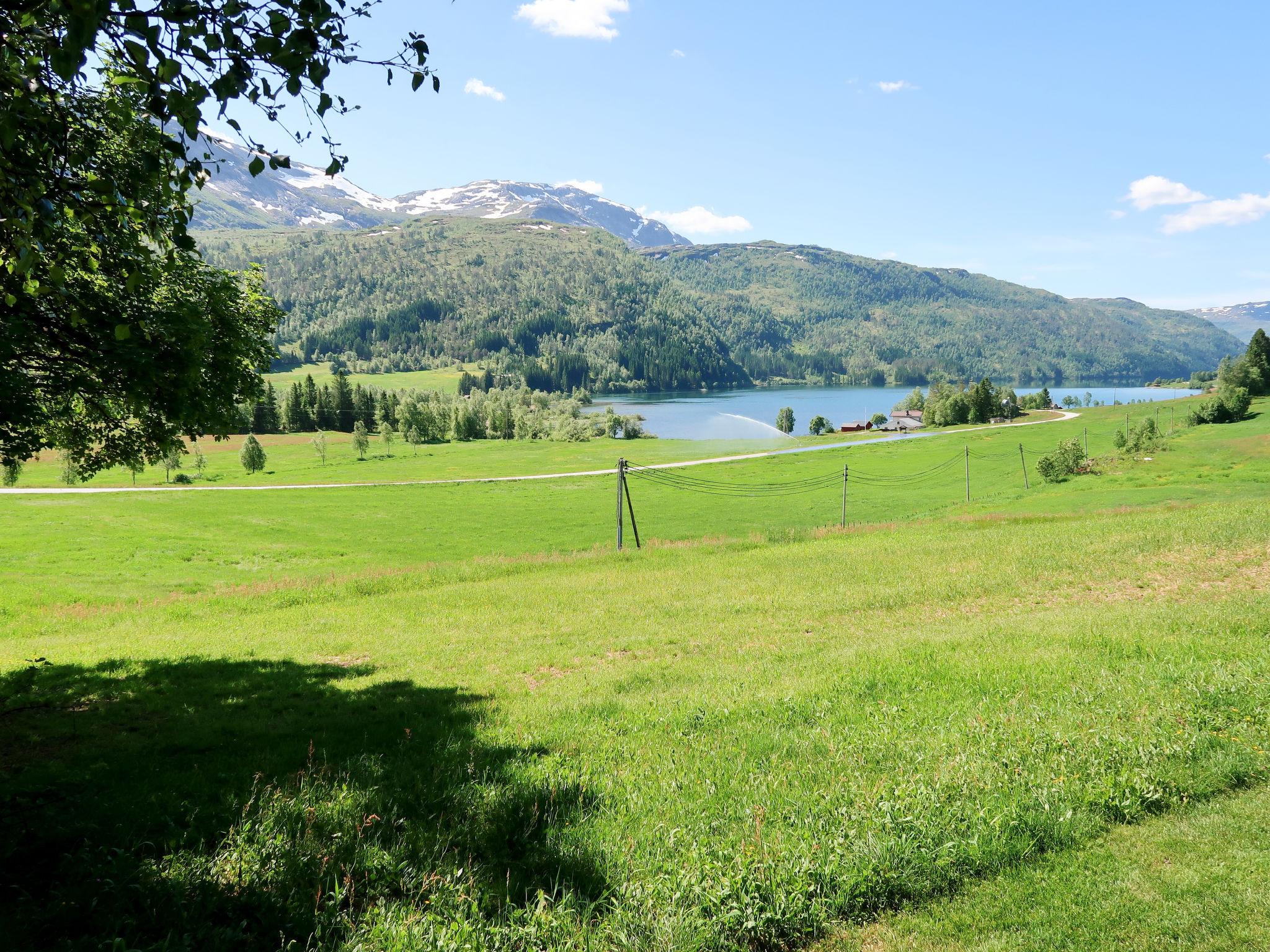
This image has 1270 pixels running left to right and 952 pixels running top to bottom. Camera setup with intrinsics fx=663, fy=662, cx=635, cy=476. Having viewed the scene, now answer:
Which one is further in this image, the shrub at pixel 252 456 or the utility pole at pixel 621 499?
the shrub at pixel 252 456

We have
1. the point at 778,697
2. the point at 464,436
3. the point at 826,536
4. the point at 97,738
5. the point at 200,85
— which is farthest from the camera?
the point at 464,436

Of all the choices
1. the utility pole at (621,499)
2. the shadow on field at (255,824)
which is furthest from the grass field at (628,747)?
the utility pole at (621,499)

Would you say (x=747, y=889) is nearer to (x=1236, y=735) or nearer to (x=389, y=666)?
(x=1236, y=735)

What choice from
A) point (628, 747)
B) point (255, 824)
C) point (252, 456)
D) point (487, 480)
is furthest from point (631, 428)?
point (255, 824)

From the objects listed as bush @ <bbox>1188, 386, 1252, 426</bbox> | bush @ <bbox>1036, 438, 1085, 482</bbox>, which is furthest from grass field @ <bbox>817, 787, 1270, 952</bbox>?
bush @ <bbox>1188, 386, 1252, 426</bbox>

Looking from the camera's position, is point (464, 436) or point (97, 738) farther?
point (464, 436)

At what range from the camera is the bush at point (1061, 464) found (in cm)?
6125

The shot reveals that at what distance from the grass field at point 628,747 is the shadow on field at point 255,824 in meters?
0.03

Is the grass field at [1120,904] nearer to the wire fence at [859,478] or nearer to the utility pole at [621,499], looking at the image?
the utility pole at [621,499]

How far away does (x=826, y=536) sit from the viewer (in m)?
33.5

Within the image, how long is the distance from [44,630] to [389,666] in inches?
534

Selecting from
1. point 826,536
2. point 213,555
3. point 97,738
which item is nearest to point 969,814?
point 97,738

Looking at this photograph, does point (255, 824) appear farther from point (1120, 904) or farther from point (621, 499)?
point (621, 499)

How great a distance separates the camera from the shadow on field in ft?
14.8
